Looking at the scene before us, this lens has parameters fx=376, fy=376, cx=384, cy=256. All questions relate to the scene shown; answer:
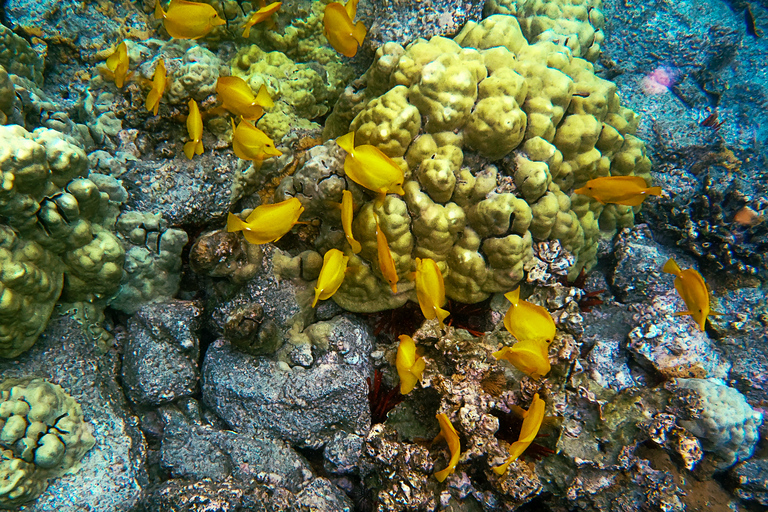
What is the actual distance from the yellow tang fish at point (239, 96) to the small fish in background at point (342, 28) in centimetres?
73

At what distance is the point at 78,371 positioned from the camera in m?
3.07

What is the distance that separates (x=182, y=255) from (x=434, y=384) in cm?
267

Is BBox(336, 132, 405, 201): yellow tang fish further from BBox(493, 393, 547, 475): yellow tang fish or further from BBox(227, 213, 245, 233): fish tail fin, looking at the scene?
BBox(493, 393, 547, 475): yellow tang fish

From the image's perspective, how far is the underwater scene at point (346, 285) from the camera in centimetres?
274

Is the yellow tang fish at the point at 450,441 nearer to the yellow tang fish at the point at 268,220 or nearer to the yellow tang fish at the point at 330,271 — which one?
the yellow tang fish at the point at 330,271

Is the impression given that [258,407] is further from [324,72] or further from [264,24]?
[264,24]

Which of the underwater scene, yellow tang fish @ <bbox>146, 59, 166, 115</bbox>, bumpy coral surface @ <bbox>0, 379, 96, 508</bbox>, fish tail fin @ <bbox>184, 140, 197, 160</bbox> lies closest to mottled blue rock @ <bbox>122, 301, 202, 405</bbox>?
the underwater scene

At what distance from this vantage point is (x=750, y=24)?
5.29 metres

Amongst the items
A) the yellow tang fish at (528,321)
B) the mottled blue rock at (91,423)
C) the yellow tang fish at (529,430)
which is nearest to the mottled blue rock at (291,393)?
the mottled blue rock at (91,423)

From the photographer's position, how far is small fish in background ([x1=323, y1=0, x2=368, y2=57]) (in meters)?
2.96

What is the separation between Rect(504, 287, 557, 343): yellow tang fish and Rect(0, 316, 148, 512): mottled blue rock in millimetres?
3242

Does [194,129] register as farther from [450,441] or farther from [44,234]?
[450,441]

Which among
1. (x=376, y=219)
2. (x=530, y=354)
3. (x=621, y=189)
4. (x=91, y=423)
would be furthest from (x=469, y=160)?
(x=91, y=423)

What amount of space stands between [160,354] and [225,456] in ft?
3.47
